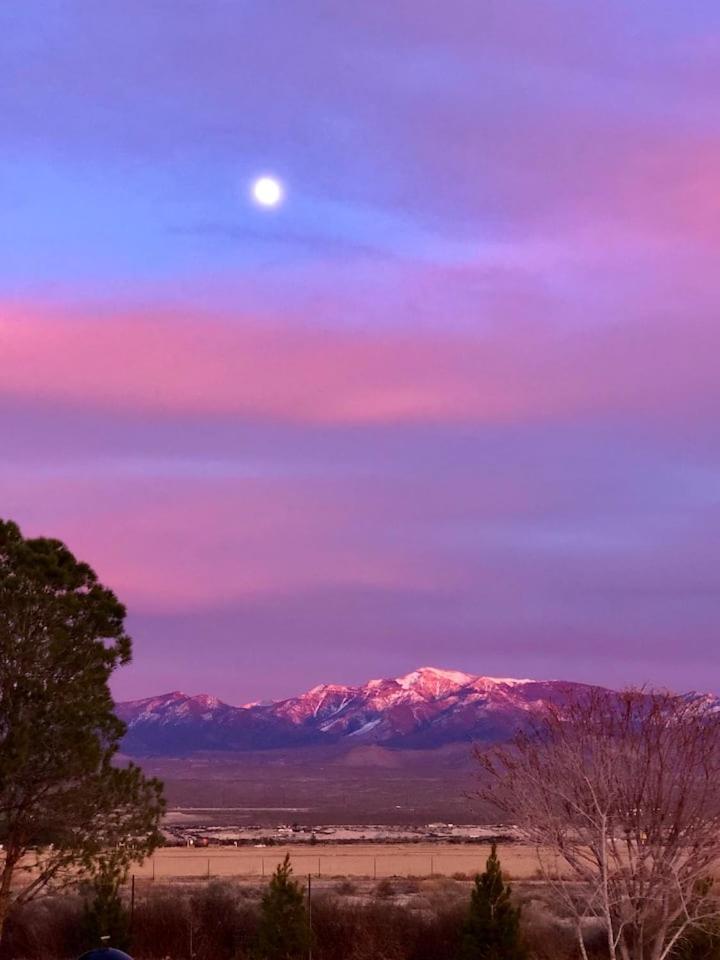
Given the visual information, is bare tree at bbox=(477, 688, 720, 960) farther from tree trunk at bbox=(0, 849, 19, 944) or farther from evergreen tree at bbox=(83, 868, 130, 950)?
evergreen tree at bbox=(83, 868, 130, 950)

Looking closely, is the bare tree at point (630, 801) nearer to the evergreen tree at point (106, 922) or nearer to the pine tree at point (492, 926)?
the pine tree at point (492, 926)

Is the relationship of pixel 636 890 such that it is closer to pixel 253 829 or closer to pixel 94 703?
pixel 94 703

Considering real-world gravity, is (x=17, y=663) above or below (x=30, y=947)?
above

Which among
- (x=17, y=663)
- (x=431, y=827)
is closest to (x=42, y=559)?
(x=17, y=663)

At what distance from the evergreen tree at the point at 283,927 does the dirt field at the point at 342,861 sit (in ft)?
91.1

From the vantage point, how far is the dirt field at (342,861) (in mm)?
64000

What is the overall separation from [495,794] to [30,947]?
623 inches

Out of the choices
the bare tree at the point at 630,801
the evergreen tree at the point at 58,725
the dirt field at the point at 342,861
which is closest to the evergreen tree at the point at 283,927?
the evergreen tree at the point at 58,725

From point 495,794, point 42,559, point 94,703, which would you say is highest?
point 42,559

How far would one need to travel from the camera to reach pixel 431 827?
365 ft

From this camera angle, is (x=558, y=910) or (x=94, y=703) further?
(x=558, y=910)

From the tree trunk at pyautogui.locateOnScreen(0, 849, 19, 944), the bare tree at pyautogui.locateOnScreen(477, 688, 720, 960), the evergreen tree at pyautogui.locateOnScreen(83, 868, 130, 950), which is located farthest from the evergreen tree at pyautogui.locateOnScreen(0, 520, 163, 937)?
the evergreen tree at pyautogui.locateOnScreen(83, 868, 130, 950)

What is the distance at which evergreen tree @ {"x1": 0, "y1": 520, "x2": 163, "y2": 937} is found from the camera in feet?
76.6

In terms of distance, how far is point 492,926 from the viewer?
1185 inches
